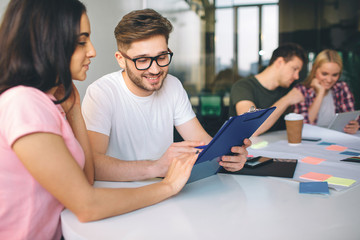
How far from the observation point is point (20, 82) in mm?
938

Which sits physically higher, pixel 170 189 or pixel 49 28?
pixel 49 28

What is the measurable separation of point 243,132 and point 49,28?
81 cm

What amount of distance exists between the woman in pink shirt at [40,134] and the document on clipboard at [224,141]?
243 millimetres

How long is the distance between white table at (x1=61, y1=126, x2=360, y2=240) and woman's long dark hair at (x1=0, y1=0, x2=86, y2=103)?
446 mm

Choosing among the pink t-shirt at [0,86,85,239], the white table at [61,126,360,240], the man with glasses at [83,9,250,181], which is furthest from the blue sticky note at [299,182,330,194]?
the pink t-shirt at [0,86,85,239]

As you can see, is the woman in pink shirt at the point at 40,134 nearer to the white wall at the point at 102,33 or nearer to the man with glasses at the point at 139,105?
the man with glasses at the point at 139,105

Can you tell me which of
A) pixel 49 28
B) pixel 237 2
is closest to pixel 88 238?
pixel 49 28

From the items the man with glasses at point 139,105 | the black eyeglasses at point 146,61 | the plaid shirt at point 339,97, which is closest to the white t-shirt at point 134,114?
the man with glasses at point 139,105

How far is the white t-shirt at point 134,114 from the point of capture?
65.6 inches

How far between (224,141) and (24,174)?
68 cm

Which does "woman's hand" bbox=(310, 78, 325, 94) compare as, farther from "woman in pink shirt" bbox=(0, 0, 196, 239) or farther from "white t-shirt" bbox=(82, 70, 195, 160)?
"woman in pink shirt" bbox=(0, 0, 196, 239)

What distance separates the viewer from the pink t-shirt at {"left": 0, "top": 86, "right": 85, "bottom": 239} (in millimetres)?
843

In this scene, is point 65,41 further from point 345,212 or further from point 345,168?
point 345,168

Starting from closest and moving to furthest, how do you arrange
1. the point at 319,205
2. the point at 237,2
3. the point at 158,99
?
the point at 319,205 → the point at 158,99 → the point at 237,2
